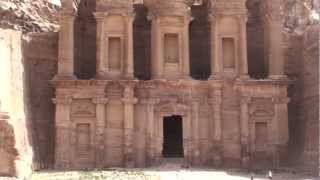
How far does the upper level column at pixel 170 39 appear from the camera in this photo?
113 ft

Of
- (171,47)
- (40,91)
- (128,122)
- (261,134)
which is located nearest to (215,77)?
(171,47)

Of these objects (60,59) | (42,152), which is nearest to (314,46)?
(60,59)

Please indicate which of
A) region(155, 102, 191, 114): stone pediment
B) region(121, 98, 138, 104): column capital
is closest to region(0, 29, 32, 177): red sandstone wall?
region(121, 98, 138, 104): column capital

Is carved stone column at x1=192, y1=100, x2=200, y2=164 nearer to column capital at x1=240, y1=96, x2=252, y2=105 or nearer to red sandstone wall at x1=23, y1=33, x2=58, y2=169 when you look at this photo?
column capital at x1=240, y1=96, x2=252, y2=105

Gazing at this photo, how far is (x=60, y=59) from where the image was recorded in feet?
113

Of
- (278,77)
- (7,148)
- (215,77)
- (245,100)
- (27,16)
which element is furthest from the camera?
(27,16)

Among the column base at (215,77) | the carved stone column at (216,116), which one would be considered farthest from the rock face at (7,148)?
the column base at (215,77)

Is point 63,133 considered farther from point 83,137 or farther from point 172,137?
point 172,137

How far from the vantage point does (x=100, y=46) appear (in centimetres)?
3459

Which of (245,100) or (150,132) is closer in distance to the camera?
(150,132)

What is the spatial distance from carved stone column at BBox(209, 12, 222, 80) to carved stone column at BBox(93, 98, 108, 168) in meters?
6.46

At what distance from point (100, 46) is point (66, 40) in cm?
201

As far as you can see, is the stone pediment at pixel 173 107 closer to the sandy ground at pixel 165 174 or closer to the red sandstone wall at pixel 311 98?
the sandy ground at pixel 165 174

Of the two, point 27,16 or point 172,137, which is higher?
point 27,16
